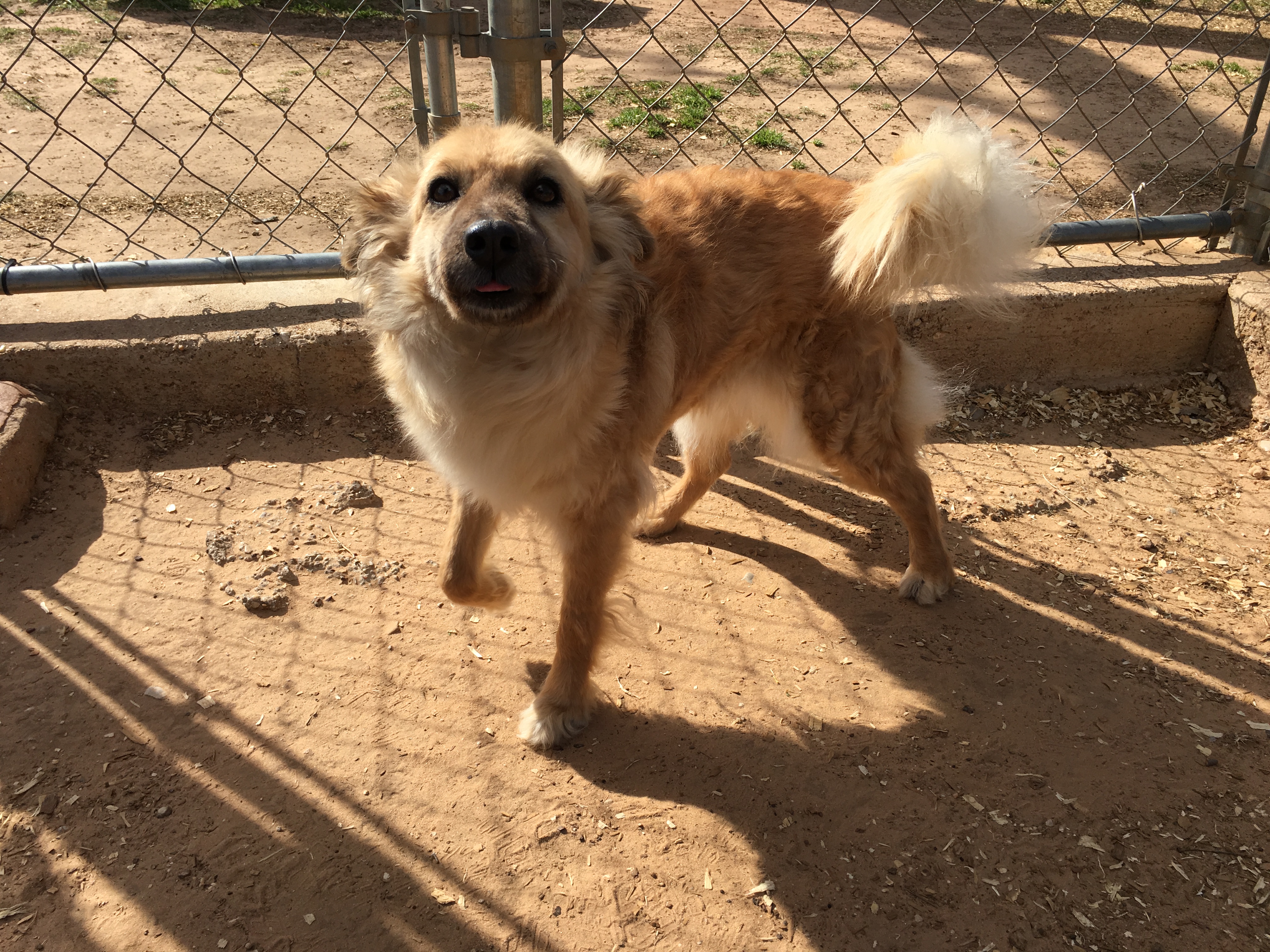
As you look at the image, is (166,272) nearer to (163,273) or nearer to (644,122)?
(163,273)

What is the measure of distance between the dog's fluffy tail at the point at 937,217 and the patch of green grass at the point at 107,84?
6023 millimetres

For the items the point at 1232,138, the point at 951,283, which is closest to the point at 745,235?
the point at 951,283

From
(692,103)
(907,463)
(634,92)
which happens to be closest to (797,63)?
(692,103)

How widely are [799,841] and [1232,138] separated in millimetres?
6587

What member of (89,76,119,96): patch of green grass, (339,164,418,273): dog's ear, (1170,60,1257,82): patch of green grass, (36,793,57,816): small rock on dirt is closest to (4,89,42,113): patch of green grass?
(89,76,119,96): patch of green grass

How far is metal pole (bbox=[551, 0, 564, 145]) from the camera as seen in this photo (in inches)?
122

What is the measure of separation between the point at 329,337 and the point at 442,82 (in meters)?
1.17

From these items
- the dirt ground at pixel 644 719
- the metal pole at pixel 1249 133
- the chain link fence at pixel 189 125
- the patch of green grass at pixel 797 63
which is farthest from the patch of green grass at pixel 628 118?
the metal pole at pixel 1249 133

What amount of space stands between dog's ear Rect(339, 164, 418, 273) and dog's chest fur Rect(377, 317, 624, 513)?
0.80 ft

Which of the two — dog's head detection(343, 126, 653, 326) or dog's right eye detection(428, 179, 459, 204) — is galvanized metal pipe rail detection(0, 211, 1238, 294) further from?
dog's right eye detection(428, 179, 459, 204)

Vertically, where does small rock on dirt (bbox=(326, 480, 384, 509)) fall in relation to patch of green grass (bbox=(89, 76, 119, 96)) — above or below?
below

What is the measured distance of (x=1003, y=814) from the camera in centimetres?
229

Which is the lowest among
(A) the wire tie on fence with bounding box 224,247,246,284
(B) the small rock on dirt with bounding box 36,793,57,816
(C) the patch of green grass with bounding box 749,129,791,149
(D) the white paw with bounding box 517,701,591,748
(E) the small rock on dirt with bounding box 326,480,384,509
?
(B) the small rock on dirt with bounding box 36,793,57,816

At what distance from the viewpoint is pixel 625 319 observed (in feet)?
7.82
